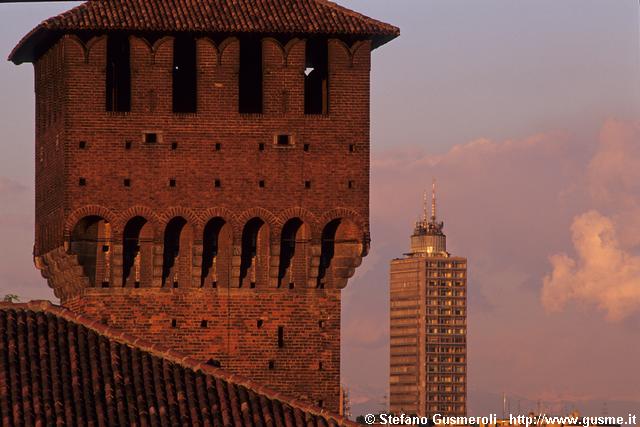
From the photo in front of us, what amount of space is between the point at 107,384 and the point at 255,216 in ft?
36.7

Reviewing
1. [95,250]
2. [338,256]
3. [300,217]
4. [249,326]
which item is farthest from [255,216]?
[95,250]

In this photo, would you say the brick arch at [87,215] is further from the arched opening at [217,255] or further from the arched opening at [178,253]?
the arched opening at [217,255]

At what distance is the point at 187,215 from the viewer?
195 ft

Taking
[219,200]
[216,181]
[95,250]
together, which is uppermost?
[216,181]

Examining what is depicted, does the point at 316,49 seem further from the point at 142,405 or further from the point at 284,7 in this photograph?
the point at 142,405

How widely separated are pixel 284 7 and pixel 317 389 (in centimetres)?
861

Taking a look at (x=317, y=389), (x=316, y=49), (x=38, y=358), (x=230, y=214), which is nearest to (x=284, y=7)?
(x=316, y=49)

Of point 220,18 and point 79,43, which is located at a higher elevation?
point 220,18

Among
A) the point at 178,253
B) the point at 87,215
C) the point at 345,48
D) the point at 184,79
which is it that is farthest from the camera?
the point at 184,79

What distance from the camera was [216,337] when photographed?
59.3 meters

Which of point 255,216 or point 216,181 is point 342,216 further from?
point 216,181

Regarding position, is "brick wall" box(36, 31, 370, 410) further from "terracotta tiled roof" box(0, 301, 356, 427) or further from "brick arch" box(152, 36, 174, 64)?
"terracotta tiled roof" box(0, 301, 356, 427)

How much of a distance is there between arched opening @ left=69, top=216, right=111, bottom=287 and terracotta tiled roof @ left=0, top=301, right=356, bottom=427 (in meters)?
7.50

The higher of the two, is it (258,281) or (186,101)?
(186,101)
